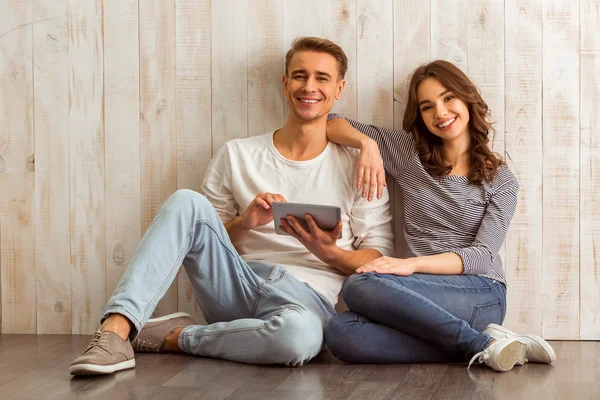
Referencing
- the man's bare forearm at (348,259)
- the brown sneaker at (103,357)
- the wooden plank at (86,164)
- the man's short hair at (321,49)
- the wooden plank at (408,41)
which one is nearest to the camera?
the brown sneaker at (103,357)

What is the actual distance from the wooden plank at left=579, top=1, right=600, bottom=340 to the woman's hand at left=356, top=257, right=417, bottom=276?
72cm

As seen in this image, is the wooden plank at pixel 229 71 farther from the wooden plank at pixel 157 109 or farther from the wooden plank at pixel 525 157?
the wooden plank at pixel 525 157

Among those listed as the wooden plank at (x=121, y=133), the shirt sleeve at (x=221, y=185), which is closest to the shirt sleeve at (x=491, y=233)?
the shirt sleeve at (x=221, y=185)

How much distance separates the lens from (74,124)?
277 cm

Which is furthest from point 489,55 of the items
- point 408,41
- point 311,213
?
point 311,213

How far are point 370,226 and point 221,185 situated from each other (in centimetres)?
54

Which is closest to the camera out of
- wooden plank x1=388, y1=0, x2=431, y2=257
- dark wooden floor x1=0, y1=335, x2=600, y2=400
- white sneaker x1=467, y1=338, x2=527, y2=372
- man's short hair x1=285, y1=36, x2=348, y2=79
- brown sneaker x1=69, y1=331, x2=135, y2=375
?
dark wooden floor x1=0, y1=335, x2=600, y2=400

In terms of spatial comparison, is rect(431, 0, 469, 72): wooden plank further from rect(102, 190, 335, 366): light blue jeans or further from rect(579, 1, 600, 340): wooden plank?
rect(102, 190, 335, 366): light blue jeans

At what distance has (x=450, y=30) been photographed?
8.65ft

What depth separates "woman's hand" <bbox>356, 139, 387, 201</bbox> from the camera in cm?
246

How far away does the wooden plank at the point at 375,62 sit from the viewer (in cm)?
265

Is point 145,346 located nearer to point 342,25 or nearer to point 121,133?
point 121,133

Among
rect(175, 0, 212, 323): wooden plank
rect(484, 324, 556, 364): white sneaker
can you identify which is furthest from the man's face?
rect(484, 324, 556, 364): white sneaker

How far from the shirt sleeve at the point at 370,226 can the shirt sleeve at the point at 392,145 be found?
0.12m
